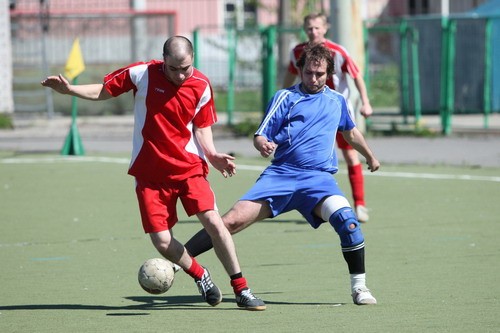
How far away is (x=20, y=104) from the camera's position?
27094 millimetres

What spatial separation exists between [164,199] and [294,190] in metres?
0.91

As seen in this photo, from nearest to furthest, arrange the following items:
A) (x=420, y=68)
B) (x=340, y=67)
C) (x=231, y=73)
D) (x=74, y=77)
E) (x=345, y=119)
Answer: (x=345, y=119) < (x=340, y=67) < (x=74, y=77) < (x=231, y=73) < (x=420, y=68)

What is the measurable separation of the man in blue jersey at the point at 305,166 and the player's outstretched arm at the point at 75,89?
1.08 metres

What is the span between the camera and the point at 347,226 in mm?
7723

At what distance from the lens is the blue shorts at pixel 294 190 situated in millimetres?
7930

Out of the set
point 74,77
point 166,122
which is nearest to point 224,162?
point 166,122

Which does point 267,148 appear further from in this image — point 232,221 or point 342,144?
point 342,144

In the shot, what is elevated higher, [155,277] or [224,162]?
[224,162]

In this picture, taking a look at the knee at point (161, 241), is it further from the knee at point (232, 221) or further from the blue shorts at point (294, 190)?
the blue shorts at point (294, 190)

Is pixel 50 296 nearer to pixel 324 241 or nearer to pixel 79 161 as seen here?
pixel 324 241

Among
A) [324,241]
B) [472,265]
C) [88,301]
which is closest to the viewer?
[88,301]

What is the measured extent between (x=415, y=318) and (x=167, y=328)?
1.51 meters

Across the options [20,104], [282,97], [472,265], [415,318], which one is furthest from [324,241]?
[20,104]

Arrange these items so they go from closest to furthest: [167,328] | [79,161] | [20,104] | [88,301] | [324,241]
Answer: [167,328] < [88,301] < [324,241] < [79,161] < [20,104]
